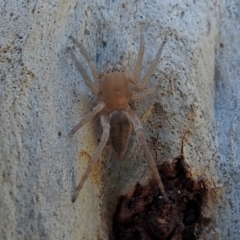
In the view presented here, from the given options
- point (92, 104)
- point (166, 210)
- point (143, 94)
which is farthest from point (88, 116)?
point (166, 210)

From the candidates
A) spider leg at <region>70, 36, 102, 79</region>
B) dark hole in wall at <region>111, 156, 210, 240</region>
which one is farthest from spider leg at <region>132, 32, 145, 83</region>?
dark hole in wall at <region>111, 156, 210, 240</region>

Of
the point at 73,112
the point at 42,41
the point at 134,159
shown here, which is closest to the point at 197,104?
the point at 134,159

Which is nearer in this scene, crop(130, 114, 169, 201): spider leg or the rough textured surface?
the rough textured surface

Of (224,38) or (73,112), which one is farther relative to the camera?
(224,38)

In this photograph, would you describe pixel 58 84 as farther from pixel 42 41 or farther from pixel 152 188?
pixel 152 188

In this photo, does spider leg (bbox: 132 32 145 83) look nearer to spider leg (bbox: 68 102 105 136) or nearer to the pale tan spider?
the pale tan spider

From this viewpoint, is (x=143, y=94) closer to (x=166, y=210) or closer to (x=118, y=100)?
(x=118, y=100)
